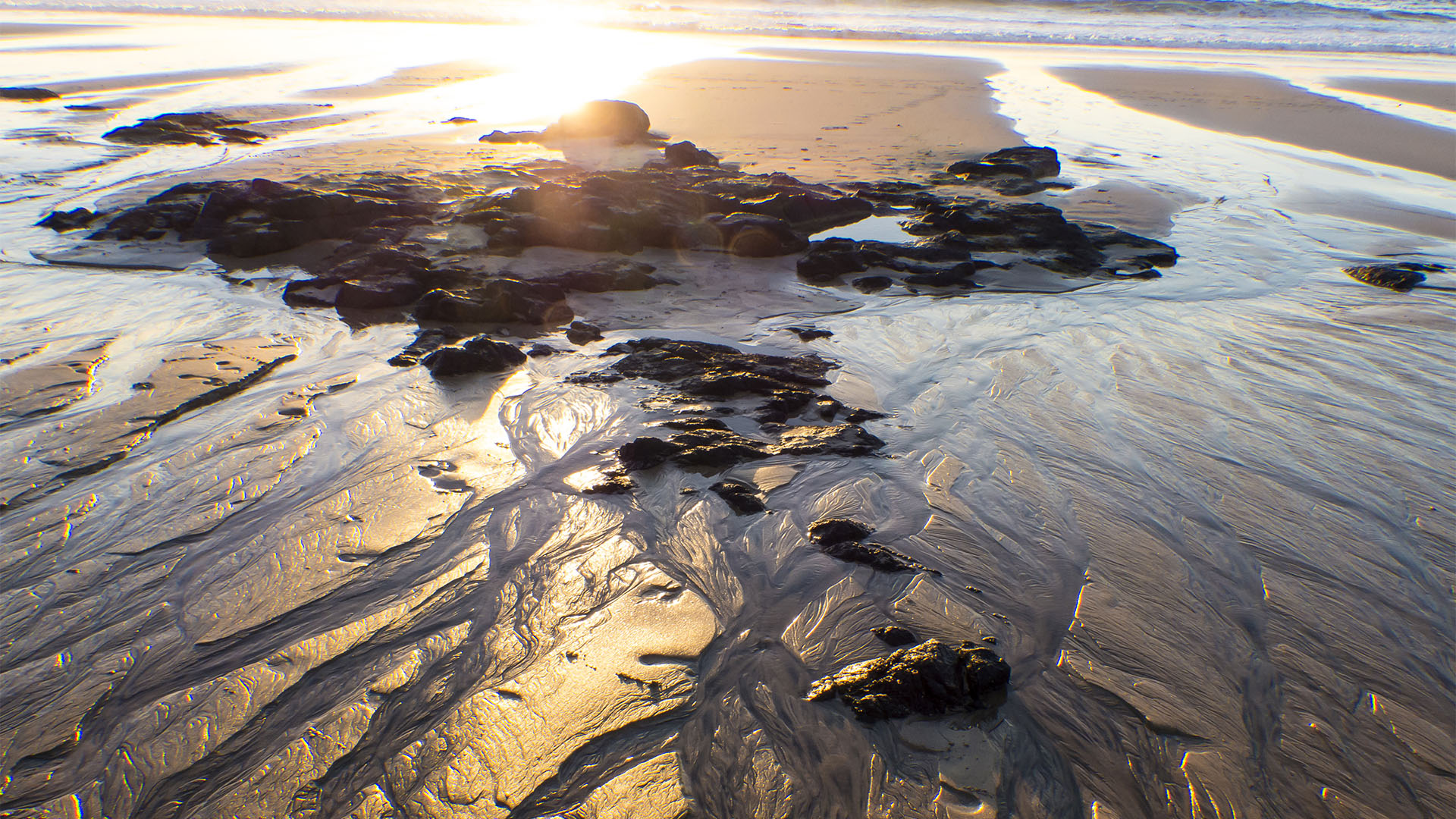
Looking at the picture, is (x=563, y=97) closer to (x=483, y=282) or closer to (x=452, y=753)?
(x=483, y=282)

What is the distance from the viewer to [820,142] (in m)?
11.3

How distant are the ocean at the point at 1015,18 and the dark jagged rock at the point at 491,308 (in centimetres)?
2482

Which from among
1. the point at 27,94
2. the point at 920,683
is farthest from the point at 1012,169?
the point at 27,94

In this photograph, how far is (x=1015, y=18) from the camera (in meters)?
33.4

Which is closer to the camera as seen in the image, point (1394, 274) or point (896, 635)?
point (896, 635)

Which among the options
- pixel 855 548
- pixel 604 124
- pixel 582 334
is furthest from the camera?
pixel 604 124

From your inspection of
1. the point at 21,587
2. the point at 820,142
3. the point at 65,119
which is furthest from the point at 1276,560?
the point at 65,119

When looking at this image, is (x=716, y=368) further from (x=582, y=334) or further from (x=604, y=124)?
(x=604, y=124)

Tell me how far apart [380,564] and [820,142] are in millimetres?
9858

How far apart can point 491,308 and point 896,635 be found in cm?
376

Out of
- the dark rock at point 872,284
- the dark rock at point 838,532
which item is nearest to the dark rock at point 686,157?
the dark rock at point 872,284

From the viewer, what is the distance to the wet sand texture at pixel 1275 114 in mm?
11242

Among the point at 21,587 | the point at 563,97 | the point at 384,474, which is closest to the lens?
the point at 21,587

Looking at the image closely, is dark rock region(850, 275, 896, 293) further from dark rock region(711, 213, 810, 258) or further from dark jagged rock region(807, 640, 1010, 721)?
dark jagged rock region(807, 640, 1010, 721)
